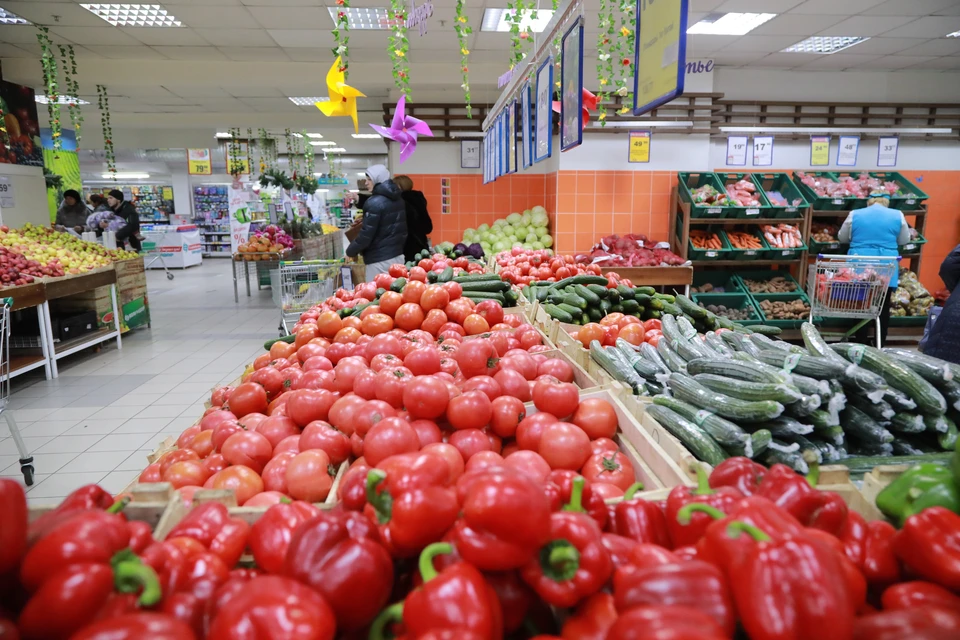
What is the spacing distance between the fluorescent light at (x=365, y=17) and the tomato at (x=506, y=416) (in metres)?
5.88

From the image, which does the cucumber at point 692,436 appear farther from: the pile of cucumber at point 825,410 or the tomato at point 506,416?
the tomato at point 506,416

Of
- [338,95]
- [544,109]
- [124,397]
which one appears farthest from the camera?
[124,397]

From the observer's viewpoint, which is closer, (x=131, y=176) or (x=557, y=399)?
(x=557, y=399)

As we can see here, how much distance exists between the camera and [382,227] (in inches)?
Answer: 248

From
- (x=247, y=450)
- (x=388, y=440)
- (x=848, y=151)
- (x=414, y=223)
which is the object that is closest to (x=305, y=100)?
(x=414, y=223)

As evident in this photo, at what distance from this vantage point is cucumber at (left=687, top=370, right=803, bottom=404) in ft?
5.36

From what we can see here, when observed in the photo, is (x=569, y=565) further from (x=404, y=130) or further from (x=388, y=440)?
(x=404, y=130)

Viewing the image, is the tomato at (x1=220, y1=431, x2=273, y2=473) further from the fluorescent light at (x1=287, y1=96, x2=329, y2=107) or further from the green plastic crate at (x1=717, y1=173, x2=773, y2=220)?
the fluorescent light at (x1=287, y1=96, x2=329, y2=107)

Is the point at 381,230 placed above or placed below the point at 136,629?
above

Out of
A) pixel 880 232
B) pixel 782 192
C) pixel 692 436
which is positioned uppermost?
pixel 782 192

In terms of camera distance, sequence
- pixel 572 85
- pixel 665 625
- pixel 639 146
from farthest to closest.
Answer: pixel 639 146, pixel 572 85, pixel 665 625

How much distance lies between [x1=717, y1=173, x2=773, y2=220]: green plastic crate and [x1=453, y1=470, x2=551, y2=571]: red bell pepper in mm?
7129

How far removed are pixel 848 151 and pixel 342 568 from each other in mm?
9608

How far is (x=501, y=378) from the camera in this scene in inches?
81.1
